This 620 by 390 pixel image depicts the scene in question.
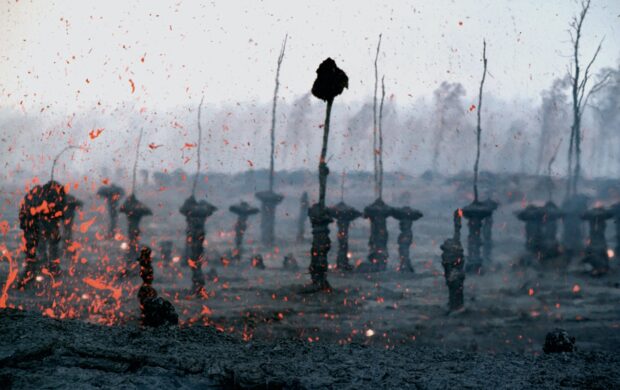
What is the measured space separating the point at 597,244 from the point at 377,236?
448 inches

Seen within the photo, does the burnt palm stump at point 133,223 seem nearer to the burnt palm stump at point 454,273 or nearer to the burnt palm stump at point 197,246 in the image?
the burnt palm stump at point 197,246

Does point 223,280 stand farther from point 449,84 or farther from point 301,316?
point 449,84

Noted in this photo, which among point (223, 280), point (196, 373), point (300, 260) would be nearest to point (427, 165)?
point (300, 260)

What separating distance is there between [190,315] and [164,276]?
8.59 meters

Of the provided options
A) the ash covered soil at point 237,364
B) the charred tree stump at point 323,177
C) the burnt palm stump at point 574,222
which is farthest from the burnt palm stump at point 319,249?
the burnt palm stump at point 574,222

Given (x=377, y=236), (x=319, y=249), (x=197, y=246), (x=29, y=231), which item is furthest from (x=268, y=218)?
(x=29, y=231)

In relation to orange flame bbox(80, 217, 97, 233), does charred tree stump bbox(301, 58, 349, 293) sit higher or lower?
higher

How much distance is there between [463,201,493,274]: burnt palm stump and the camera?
27703mm

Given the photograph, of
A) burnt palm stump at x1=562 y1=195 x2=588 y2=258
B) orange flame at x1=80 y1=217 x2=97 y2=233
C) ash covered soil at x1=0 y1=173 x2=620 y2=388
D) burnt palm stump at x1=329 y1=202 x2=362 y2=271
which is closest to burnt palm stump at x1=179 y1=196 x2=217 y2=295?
ash covered soil at x1=0 y1=173 x2=620 y2=388

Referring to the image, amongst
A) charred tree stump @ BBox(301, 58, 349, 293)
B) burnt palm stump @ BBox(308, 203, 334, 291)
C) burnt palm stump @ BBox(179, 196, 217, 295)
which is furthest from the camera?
burnt palm stump @ BBox(308, 203, 334, 291)

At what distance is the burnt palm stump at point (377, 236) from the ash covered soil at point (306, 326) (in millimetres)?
1475

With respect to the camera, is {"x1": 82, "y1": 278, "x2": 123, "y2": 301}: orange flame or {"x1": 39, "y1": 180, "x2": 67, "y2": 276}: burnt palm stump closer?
{"x1": 82, "y1": 278, "x2": 123, "y2": 301}: orange flame

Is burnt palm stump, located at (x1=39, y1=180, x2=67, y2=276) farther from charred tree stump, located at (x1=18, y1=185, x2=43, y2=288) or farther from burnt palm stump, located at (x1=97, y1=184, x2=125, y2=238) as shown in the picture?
burnt palm stump, located at (x1=97, y1=184, x2=125, y2=238)

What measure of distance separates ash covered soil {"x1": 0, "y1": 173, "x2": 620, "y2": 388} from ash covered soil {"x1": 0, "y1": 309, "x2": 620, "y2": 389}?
0.09 ft
